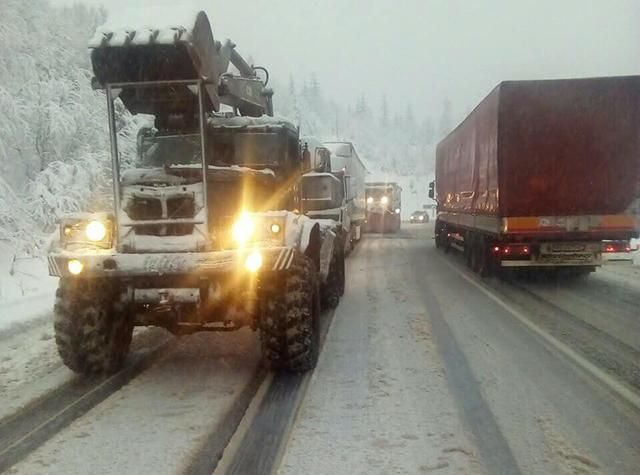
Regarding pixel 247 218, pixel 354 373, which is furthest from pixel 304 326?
pixel 247 218

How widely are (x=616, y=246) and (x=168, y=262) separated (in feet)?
28.6

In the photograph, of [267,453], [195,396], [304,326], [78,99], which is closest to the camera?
[267,453]

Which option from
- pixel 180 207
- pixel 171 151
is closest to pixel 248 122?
pixel 171 151

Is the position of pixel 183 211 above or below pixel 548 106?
below

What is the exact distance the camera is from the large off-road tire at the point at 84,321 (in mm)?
5543

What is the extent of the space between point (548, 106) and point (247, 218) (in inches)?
283

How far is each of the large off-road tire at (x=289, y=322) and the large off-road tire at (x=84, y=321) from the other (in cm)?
139

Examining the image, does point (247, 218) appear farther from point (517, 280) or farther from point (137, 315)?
point (517, 280)

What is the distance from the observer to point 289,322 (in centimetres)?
551

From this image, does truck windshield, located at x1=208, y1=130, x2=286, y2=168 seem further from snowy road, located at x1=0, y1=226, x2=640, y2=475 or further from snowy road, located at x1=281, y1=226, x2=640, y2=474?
snowy road, located at x1=281, y1=226, x2=640, y2=474

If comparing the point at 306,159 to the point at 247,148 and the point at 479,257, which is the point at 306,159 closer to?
the point at 247,148

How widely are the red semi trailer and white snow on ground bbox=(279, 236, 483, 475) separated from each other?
3.68 m

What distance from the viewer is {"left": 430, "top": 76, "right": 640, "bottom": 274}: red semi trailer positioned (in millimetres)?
10312

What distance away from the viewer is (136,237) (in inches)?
211
